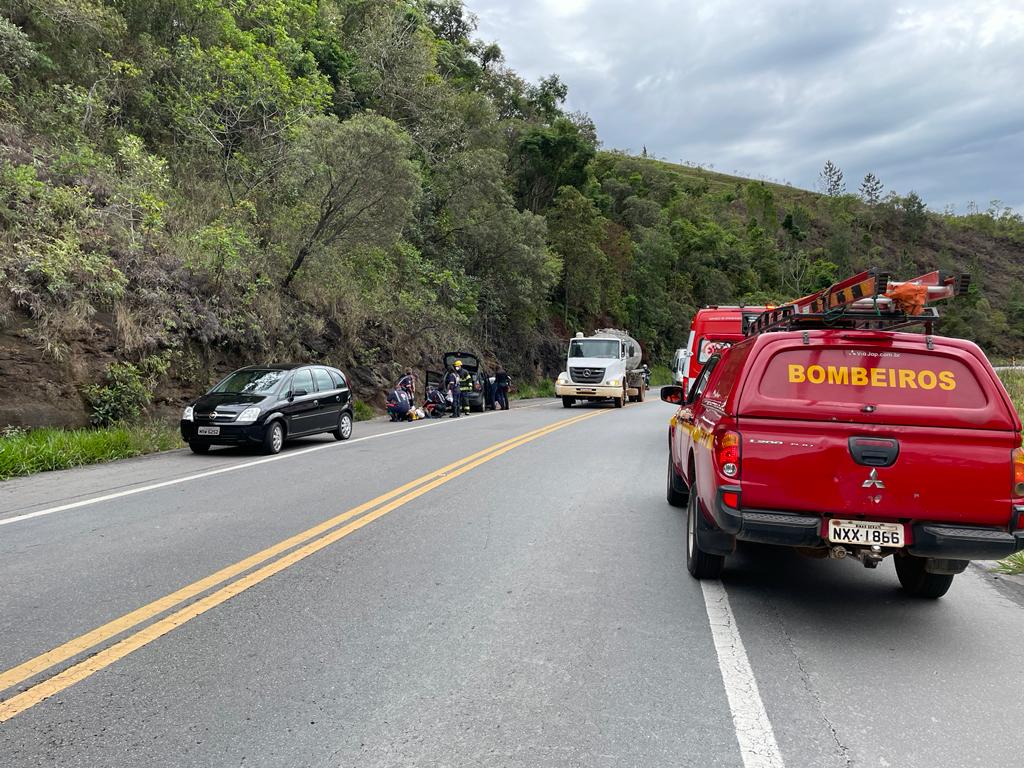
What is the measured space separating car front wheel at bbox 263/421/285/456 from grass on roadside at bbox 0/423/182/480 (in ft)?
7.20

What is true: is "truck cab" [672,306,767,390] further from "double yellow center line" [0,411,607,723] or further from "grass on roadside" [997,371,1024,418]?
"double yellow center line" [0,411,607,723]

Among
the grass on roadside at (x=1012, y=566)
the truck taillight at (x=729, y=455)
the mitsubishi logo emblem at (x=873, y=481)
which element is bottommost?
the grass on roadside at (x=1012, y=566)

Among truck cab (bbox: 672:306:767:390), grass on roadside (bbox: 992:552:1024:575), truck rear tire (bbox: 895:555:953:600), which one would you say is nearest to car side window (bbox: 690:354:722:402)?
truck rear tire (bbox: 895:555:953:600)

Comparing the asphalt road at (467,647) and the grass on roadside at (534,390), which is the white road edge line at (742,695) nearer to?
the asphalt road at (467,647)

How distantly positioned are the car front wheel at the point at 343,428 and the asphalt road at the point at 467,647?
7369 mm

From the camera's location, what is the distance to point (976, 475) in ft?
14.2

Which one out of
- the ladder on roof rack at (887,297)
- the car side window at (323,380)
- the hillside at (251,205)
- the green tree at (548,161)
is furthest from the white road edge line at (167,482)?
the green tree at (548,161)

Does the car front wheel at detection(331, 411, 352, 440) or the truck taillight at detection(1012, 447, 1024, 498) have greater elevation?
the truck taillight at detection(1012, 447, 1024, 498)

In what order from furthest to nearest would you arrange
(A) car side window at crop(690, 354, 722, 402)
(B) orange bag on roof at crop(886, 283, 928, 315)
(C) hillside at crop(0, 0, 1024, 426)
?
1. (C) hillside at crop(0, 0, 1024, 426)
2. (A) car side window at crop(690, 354, 722, 402)
3. (B) orange bag on roof at crop(886, 283, 928, 315)

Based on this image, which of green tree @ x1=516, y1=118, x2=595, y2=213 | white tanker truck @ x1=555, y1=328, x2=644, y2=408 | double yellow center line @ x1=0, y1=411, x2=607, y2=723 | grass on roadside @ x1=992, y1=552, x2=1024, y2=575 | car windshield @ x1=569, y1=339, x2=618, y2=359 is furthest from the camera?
green tree @ x1=516, y1=118, x2=595, y2=213

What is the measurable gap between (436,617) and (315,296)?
1940 cm

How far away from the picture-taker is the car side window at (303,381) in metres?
13.8

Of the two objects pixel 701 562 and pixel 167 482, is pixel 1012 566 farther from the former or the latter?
pixel 167 482

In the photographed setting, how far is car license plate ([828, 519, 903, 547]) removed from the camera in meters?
4.43
